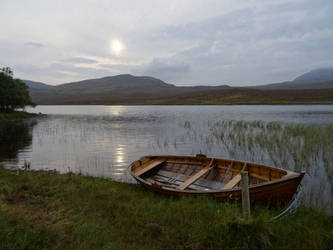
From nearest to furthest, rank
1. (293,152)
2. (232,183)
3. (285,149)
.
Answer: (232,183), (293,152), (285,149)

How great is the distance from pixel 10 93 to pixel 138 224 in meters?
58.9

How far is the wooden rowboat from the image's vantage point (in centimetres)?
729

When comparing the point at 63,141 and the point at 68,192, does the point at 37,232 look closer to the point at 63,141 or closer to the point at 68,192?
the point at 68,192

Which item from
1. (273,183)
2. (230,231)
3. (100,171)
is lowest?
(100,171)

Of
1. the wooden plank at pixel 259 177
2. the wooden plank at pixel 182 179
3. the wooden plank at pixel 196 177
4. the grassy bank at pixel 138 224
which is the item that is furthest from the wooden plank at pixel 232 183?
the wooden plank at pixel 196 177

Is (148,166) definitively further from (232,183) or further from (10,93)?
(10,93)

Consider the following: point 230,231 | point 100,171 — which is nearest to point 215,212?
point 230,231

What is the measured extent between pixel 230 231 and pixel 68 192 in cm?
649

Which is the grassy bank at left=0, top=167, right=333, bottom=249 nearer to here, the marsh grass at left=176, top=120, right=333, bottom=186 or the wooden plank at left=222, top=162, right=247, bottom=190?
the wooden plank at left=222, top=162, right=247, bottom=190

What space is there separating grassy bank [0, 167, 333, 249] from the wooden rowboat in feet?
1.62

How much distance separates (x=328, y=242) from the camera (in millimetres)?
5141

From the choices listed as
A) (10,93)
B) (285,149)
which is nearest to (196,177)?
(285,149)

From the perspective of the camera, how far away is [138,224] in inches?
246

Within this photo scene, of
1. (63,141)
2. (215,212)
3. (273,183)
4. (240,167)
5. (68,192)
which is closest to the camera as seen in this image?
(215,212)
